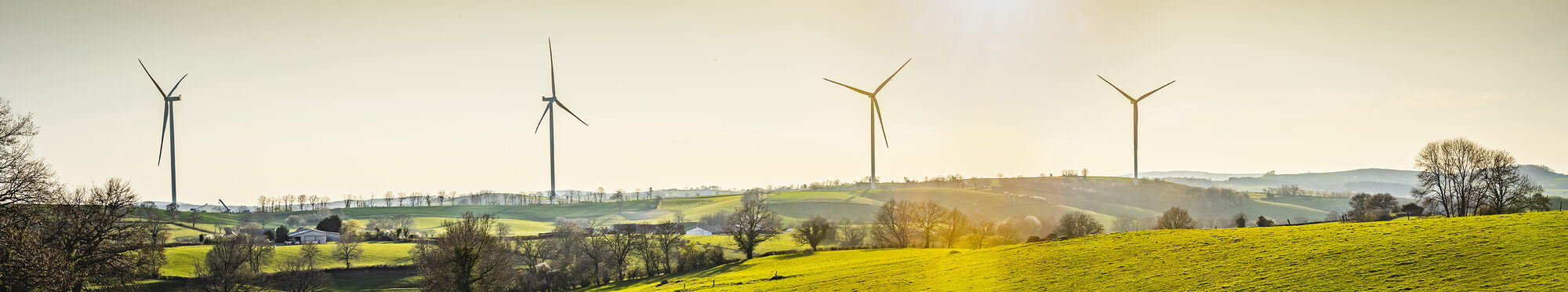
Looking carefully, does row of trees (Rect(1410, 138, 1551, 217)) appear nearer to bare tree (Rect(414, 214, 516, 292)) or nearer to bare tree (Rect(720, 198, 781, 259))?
bare tree (Rect(720, 198, 781, 259))

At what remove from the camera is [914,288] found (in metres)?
40.1

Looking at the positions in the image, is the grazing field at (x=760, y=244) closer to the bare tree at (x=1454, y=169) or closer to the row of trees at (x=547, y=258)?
the row of trees at (x=547, y=258)

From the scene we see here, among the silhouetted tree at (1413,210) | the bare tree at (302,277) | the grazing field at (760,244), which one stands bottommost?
the grazing field at (760,244)

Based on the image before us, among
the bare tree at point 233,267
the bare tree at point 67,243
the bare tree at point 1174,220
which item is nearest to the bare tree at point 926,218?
the bare tree at point 1174,220

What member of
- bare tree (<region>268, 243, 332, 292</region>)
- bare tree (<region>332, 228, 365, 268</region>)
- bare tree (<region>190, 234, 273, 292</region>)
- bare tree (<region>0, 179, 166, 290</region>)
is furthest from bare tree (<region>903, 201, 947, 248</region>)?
bare tree (<region>0, 179, 166, 290</region>)

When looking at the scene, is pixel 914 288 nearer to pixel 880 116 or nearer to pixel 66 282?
pixel 66 282

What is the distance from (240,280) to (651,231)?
169 feet

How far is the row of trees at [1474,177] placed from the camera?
74.1 metres

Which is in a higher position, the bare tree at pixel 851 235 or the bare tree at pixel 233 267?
the bare tree at pixel 233 267

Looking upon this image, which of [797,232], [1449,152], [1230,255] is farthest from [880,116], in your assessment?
[1230,255]

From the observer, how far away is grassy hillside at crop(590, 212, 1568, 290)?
Result: 26.0m

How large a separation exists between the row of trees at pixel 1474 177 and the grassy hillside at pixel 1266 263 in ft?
153

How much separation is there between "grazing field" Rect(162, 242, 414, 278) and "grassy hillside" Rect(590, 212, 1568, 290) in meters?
68.0

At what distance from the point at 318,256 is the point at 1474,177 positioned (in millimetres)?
130482
